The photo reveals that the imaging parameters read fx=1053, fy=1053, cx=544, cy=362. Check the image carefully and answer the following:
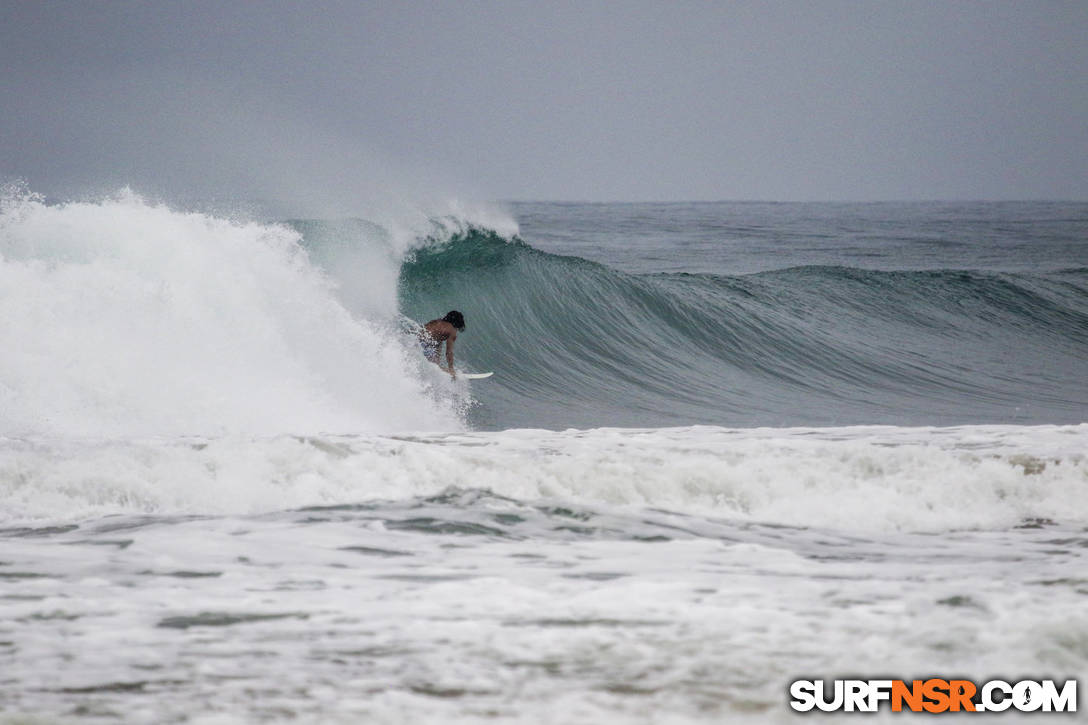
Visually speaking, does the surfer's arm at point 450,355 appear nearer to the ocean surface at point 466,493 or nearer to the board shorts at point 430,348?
the board shorts at point 430,348

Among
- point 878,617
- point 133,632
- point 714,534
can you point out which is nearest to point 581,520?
point 714,534

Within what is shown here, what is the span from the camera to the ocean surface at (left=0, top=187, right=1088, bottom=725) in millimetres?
3135

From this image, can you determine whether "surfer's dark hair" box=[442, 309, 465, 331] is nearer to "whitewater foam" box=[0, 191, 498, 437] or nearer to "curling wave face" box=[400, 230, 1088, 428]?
"whitewater foam" box=[0, 191, 498, 437]

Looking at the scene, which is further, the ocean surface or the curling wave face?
the curling wave face

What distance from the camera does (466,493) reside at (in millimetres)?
6051

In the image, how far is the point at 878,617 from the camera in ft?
11.9

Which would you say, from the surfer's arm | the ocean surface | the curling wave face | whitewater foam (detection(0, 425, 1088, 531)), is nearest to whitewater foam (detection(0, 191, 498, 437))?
the ocean surface

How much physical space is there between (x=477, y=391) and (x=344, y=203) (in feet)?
24.7

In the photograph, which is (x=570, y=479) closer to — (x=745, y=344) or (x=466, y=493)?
(x=466, y=493)

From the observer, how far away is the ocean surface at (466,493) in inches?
123

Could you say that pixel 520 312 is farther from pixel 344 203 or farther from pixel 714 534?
pixel 714 534

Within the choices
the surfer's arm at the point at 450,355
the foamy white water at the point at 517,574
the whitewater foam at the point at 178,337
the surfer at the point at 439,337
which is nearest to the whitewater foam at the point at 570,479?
the foamy white water at the point at 517,574

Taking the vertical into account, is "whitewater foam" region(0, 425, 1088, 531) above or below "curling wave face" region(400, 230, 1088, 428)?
below

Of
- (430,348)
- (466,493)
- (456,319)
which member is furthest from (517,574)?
(430,348)
